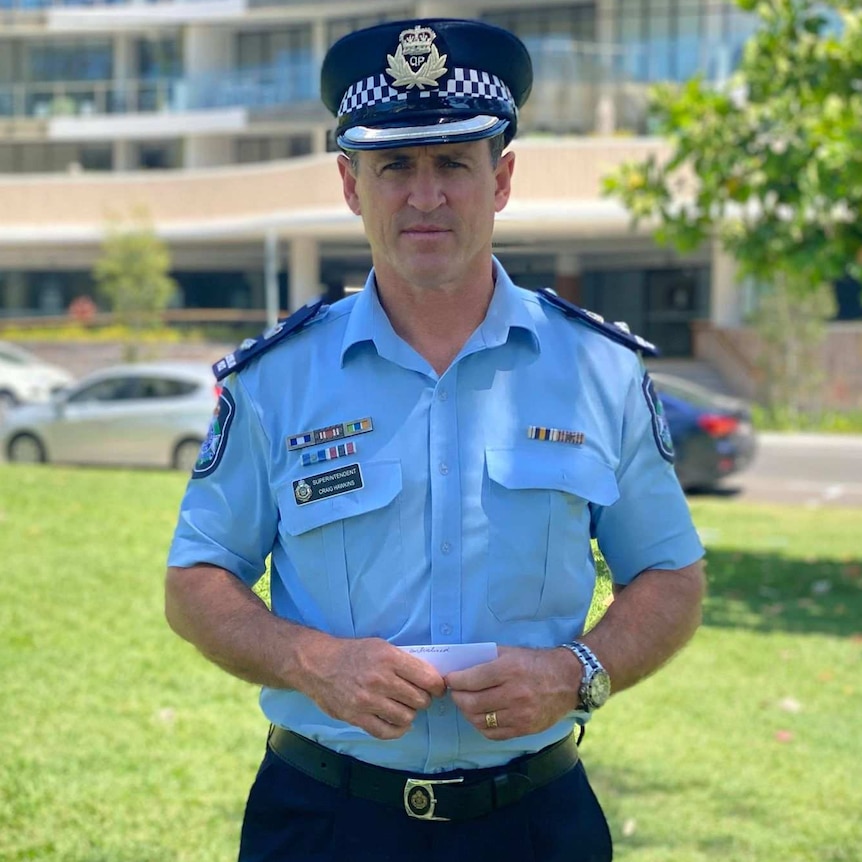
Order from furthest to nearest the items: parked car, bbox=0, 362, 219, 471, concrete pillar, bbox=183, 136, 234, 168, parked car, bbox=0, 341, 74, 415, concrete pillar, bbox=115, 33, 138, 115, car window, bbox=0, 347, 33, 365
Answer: concrete pillar, bbox=115, 33, 138, 115 < concrete pillar, bbox=183, 136, 234, 168 < car window, bbox=0, 347, 33, 365 < parked car, bbox=0, 341, 74, 415 < parked car, bbox=0, 362, 219, 471

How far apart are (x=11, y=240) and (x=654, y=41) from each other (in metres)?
17.9

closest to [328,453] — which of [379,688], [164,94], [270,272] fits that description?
[379,688]

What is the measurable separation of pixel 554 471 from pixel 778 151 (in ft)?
22.8

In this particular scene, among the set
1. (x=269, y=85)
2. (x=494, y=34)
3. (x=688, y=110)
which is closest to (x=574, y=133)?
(x=269, y=85)

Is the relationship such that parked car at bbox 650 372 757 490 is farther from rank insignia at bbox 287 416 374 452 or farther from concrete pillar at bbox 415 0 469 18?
concrete pillar at bbox 415 0 469 18

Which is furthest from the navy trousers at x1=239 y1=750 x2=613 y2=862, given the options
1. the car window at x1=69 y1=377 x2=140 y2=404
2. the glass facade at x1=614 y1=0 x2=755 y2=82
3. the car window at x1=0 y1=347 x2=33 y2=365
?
the glass facade at x1=614 y1=0 x2=755 y2=82

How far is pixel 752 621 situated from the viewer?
813 cm

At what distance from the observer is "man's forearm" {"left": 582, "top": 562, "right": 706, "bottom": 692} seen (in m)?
2.23

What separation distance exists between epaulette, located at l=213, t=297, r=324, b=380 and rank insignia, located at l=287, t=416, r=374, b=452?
0.17 metres

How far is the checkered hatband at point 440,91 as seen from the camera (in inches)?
89.6

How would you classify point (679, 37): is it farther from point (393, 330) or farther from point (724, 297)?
point (393, 330)

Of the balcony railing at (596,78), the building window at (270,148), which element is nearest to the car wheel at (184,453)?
the balcony railing at (596,78)

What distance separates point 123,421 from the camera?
1611 centimetres

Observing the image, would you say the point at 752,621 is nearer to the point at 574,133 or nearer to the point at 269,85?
the point at 574,133
